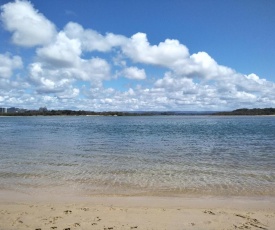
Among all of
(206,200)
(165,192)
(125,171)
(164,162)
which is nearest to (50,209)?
(165,192)

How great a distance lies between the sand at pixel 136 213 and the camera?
335 inches

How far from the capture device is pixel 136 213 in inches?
377

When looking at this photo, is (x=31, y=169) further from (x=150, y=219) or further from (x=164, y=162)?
(x=150, y=219)

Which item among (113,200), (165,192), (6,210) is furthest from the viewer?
(165,192)

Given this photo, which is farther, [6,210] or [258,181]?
[258,181]

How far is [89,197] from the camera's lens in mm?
11922

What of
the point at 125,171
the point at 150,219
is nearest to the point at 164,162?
the point at 125,171

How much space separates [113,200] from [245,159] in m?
13.9

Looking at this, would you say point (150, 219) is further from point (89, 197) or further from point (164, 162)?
point (164, 162)

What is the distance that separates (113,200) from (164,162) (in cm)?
924

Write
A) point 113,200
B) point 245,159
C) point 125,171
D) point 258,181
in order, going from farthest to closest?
1. point 245,159
2. point 125,171
3. point 258,181
4. point 113,200

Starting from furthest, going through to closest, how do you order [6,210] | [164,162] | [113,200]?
[164,162] < [113,200] < [6,210]

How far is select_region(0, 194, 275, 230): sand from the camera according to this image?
8.50 meters

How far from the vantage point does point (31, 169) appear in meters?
17.8
